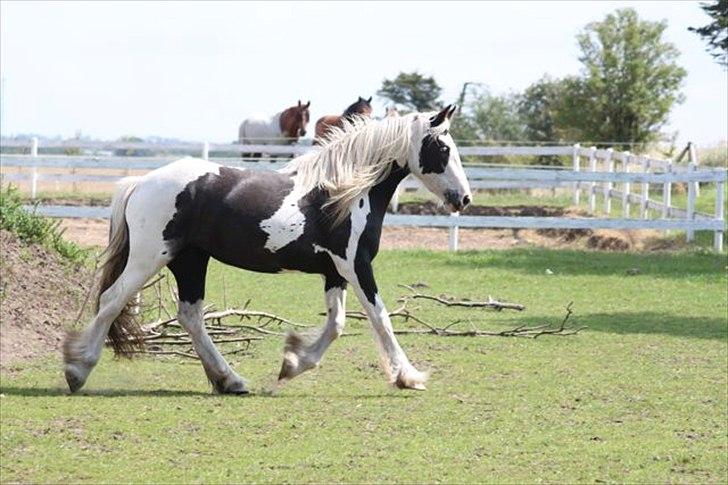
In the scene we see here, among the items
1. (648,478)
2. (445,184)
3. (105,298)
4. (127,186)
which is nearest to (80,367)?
(105,298)

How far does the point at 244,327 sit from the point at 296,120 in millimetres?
23047

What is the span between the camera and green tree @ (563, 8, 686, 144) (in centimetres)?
4144

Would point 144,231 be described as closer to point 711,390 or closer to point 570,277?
point 711,390

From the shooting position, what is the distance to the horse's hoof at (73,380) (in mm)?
10344

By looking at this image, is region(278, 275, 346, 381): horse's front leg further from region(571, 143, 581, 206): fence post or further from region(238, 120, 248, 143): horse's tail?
region(238, 120, 248, 143): horse's tail

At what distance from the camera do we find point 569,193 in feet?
119

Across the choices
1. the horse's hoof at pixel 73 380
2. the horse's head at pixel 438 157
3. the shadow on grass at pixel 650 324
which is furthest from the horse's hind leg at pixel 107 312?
the shadow on grass at pixel 650 324

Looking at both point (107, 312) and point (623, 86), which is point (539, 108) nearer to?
point (623, 86)

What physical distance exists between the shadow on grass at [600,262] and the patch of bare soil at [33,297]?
27.8 ft

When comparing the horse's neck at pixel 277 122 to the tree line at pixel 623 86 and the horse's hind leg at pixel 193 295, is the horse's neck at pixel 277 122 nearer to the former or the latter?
the tree line at pixel 623 86

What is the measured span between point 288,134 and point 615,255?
49.2 feet

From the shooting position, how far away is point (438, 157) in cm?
1093

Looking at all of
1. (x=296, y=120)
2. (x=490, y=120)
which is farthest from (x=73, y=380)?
(x=490, y=120)

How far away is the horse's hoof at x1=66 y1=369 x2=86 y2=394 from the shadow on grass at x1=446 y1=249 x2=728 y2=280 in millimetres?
10944
